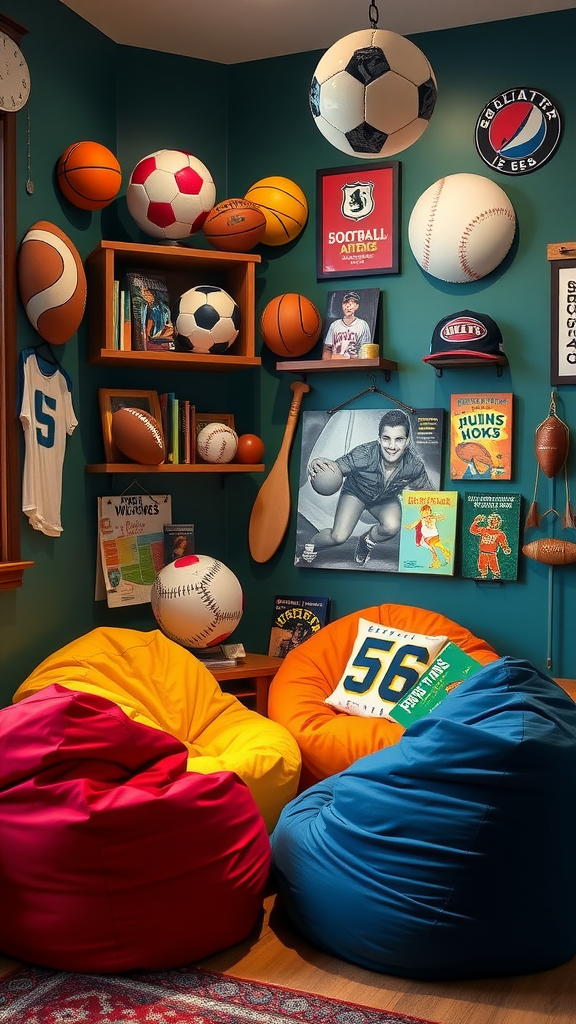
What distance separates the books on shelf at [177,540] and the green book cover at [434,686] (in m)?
1.11

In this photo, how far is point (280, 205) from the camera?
12.5ft

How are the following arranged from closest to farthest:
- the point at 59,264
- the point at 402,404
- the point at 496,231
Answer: the point at 59,264 → the point at 496,231 → the point at 402,404

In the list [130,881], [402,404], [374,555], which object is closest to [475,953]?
[130,881]

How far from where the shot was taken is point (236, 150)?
403cm

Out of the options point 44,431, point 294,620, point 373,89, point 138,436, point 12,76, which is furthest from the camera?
point 294,620

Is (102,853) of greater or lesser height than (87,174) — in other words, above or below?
below

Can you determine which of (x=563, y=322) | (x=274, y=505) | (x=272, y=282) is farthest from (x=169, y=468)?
(x=563, y=322)

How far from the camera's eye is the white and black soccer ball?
245 centimetres

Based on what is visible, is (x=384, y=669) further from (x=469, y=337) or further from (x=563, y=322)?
(x=563, y=322)

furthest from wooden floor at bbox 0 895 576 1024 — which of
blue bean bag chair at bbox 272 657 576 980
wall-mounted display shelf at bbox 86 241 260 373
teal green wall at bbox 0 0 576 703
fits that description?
wall-mounted display shelf at bbox 86 241 260 373

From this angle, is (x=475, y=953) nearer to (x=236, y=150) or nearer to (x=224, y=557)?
(x=224, y=557)

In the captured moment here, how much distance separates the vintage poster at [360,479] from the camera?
3764 millimetres

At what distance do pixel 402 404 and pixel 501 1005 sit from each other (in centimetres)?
227

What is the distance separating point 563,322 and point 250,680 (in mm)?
1787
